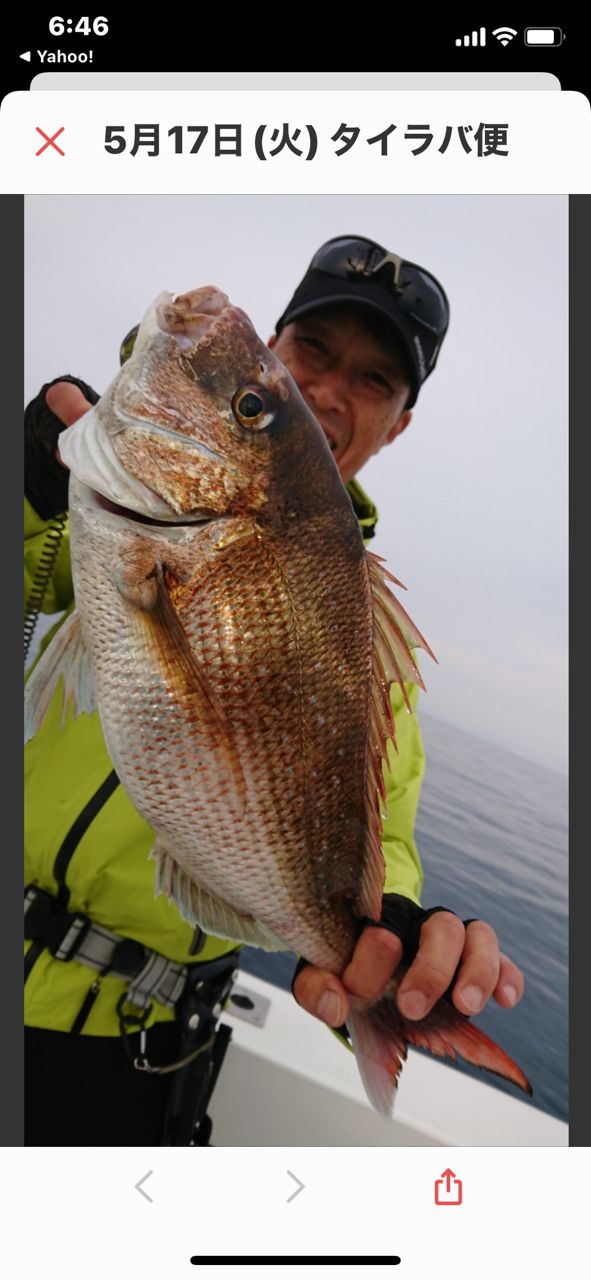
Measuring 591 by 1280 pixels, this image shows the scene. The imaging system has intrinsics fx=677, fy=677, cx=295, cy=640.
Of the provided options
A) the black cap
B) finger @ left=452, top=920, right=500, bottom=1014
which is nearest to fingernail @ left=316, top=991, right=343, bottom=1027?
finger @ left=452, top=920, right=500, bottom=1014

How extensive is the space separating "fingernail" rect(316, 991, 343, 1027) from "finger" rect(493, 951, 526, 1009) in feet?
0.64

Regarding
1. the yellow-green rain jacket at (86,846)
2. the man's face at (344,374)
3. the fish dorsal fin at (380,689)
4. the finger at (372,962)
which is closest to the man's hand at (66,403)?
the yellow-green rain jacket at (86,846)

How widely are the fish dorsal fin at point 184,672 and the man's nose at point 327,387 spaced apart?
799mm

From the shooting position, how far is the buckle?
1.25 meters

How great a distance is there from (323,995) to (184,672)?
16.0 inches

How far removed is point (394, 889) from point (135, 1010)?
695mm

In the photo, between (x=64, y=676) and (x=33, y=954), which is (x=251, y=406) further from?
(x=33, y=954)

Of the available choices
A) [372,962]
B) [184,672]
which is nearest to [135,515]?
[184,672]

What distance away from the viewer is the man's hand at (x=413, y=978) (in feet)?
2.56

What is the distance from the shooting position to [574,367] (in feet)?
3.22

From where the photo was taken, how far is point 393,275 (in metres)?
1.29

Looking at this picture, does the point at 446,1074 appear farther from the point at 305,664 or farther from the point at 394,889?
the point at 305,664
